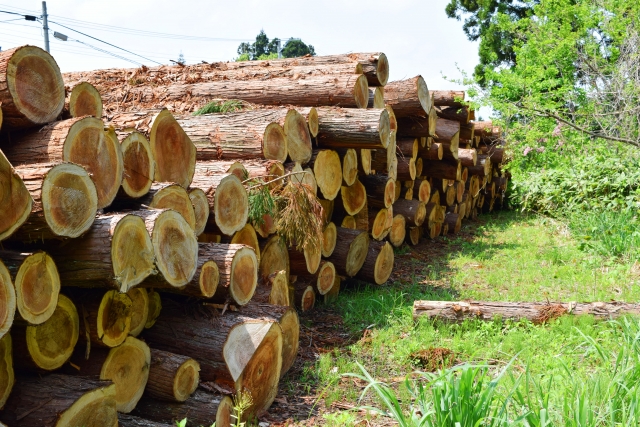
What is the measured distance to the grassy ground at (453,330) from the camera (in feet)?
12.8

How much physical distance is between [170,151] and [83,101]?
0.66 metres

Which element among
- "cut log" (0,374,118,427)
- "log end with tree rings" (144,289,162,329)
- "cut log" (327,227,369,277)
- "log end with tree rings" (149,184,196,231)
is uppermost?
"log end with tree rings" (149,184,196,231)

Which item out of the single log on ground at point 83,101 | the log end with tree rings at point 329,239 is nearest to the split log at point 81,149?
the single log on ground at point 83,101

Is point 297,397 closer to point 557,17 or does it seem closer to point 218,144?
point 218,144

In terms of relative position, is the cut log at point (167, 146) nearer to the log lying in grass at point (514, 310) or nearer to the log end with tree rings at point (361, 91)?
the log lying in grass at point (514, 310)

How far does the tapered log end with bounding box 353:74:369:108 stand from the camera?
668 cm

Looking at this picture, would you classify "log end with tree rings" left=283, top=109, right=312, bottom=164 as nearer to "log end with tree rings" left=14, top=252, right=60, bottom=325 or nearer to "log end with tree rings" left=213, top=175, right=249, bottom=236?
"log end with tree rings" left=213, top=175, right=249, bottom=236

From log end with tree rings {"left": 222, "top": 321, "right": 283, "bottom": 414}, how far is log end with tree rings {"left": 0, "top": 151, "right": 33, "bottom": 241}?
5.02ft

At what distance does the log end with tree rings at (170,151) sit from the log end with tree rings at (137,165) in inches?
11.8

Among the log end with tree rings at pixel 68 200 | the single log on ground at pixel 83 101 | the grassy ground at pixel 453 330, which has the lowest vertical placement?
the grassy ground at pixel 453 330

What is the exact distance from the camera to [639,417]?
267cm

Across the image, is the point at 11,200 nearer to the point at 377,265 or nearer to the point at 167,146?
the point at 167,146

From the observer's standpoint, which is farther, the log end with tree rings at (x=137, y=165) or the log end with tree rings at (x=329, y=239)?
the log end with tree rings at (x=329, y=239)

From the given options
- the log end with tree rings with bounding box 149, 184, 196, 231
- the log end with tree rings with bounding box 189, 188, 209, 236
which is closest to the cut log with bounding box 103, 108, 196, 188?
the log end with tree rings with bounding box 189, 188, 209, 236
